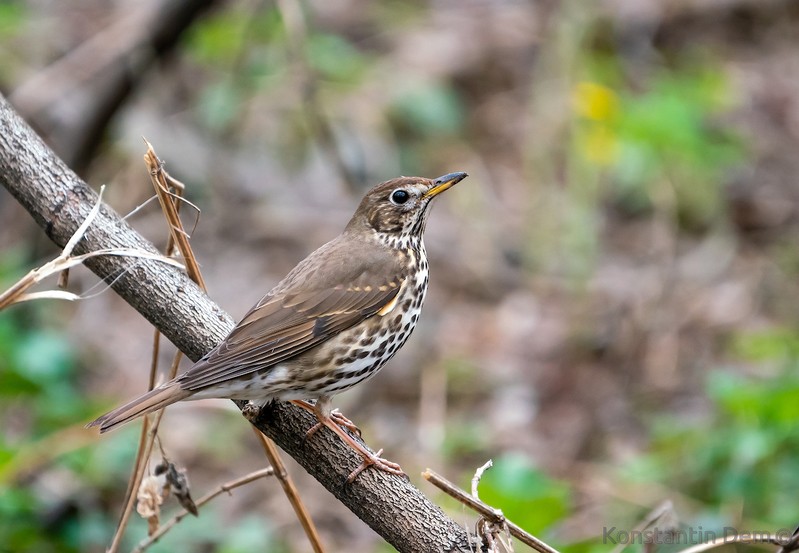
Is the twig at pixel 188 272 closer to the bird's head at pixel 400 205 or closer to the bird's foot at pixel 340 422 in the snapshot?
the bird's foot at pixel 340 422

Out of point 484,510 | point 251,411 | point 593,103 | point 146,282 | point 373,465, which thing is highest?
point 593,103

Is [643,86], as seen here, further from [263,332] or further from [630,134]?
[263,332]

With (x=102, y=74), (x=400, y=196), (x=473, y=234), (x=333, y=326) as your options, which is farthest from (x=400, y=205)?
(x=102, y=74)

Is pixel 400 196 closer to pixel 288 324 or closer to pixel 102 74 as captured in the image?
pixel 288 324

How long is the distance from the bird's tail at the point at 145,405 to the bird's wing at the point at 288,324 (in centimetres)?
4

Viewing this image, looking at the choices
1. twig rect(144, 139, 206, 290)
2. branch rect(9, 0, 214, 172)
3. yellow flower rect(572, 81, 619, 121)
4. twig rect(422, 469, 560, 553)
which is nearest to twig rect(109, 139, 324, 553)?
twig rect(144, 139, 206, 290)

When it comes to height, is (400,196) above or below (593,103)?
below

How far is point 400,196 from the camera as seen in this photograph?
13.2 feet

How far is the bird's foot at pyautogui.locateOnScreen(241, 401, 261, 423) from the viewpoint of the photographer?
3.07m

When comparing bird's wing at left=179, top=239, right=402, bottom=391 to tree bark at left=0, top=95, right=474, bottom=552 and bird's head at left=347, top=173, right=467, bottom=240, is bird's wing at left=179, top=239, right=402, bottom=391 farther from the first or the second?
bird's head at left=347, top=173, right=467, bottom=240

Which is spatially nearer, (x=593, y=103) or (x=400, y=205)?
(x=400, y=205)

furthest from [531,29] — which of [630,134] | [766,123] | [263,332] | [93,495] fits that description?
[263,332]

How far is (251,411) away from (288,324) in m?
0.43

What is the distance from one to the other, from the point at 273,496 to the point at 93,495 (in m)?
1.34
